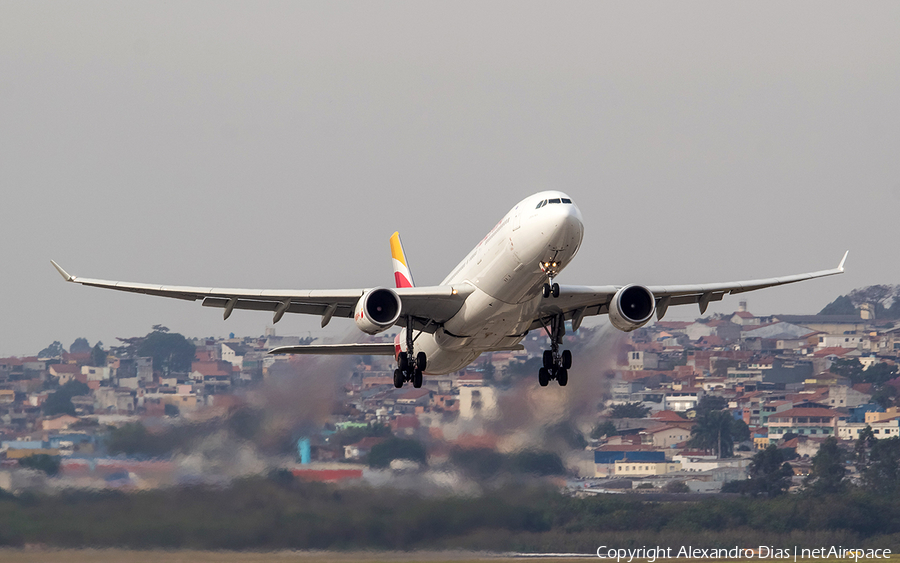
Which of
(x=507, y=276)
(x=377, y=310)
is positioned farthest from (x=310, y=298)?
(x=507, y=276)

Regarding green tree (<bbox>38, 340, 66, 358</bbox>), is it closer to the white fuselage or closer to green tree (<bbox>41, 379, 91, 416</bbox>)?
green tree (<bbox>41, 379, 91, 416</bbox>)

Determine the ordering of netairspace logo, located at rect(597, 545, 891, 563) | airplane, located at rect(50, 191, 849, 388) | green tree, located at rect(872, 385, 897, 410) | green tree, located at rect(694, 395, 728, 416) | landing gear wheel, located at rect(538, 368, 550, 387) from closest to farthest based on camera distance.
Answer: airplane, located at rect(50, 191, 849, 388), landing gear wheel, located at rect(538, 368, 550, 387), netairspace logo, located at rect(597, 545, 891, 563), green tree, located at rect(694, 395, 728, 416), green tree, located at rect(872, 385, 897, 410)

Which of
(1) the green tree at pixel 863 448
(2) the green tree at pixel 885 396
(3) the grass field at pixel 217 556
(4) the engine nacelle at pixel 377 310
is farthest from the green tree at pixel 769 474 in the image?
(4) the engine nacelle at pixel 377 310

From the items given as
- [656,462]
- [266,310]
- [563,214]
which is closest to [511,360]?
Result: [656,462]

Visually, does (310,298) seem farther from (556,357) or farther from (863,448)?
(863,448)

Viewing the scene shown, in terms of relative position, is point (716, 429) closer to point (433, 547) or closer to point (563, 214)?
point (433, 547)

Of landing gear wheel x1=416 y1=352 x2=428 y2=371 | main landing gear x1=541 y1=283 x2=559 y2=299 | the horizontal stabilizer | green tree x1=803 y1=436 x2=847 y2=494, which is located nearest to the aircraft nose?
main landing gear x1=541 y1=283 x2=559 y2=299
